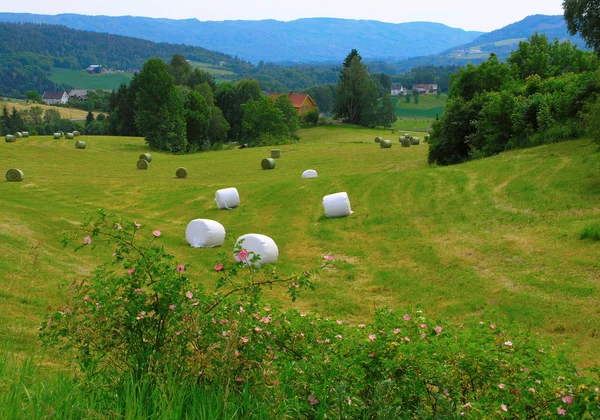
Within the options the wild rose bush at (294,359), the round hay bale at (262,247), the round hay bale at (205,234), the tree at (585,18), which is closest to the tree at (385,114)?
the tree at (585,18)

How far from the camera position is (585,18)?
4272 centimetres

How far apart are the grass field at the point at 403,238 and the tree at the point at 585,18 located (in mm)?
16191

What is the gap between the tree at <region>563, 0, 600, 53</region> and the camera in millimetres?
42000

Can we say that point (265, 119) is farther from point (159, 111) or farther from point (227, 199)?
point (227, 199)

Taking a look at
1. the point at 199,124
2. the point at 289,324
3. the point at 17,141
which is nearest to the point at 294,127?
the point at 199,124

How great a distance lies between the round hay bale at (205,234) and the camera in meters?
25.4

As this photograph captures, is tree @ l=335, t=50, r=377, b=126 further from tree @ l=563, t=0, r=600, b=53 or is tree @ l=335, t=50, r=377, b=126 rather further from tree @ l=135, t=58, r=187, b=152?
tree @ l=563, t=0, r=600, b=53

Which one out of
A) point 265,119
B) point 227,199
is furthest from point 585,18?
point 265,119

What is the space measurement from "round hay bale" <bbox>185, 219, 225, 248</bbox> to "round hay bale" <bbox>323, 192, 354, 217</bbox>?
534 cm

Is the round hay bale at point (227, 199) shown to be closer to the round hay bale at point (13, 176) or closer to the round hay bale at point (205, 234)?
the round hay bale at point (205, 234)

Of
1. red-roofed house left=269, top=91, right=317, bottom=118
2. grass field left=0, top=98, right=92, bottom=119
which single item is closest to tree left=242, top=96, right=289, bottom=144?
red-roofed house left=269, top=91, right=317, bottom=118

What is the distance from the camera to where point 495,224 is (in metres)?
23.0

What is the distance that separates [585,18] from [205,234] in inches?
1318

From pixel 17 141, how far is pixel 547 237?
67.5 meters
